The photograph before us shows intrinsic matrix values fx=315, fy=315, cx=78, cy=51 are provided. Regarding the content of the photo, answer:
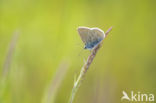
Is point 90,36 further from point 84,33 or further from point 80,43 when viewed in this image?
point 80,43

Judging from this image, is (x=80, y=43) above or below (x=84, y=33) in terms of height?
below

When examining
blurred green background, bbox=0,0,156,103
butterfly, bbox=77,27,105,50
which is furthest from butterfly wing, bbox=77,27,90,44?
blurred green background, bbox=0,0,156,103

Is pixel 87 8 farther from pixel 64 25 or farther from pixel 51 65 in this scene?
pixel 51 65

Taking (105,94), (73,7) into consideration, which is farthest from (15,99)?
(73,7)

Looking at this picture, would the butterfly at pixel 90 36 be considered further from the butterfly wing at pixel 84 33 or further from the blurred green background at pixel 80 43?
the blurred green background at pixel 80 43

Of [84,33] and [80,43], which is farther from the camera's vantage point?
[80,43]

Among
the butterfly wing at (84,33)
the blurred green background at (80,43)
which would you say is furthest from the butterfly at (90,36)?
the blurred green background at (80,43)

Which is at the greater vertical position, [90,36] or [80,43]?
[90,36]

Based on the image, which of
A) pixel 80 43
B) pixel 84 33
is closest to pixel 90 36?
pixel 84 33

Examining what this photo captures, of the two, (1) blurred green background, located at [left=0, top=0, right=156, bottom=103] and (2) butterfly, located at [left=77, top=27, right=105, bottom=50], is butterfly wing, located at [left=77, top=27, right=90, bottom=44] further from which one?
(1) blurred green background, located at [left=0, top=0, right=156, bottom=103]
